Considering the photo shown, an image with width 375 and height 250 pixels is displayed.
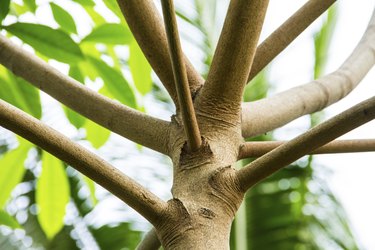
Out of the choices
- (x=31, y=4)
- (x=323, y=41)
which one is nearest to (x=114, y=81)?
(x=31, y=4)

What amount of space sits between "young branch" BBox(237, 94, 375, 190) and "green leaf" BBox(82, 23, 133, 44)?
491 millimetres

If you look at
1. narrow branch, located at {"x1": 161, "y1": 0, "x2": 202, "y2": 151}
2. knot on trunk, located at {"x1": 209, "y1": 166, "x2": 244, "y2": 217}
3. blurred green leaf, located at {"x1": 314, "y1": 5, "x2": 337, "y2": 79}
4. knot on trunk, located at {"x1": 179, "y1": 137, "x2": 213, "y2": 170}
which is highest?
blurred green leaf, located at {"x1": 314, "y1": 5, "x2": 337, "y2": 79}

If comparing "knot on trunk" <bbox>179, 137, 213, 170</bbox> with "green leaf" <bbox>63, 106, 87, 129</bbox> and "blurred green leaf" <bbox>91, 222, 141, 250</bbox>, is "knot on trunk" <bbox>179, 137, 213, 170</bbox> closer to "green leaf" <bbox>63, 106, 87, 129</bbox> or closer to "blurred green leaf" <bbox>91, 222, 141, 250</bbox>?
"green leaf" <bbox>63, 106, 87, 129</bbox>

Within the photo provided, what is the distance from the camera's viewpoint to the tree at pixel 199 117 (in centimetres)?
73

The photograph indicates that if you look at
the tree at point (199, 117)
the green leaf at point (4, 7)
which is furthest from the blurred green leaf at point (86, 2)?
the green leaf at point (4, 7)

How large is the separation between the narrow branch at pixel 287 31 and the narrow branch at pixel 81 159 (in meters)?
0.30

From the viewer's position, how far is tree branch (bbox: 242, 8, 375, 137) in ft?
3.13

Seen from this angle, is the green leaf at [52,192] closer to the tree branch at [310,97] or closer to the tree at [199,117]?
the tree at [199,117]

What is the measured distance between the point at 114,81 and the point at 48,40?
0.55 ft

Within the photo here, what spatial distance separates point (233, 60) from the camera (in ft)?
2.80

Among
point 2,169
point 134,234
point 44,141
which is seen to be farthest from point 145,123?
point 134,234

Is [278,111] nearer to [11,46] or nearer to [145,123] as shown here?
[145,123]

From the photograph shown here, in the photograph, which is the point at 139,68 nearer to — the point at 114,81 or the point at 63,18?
the point at 114,81

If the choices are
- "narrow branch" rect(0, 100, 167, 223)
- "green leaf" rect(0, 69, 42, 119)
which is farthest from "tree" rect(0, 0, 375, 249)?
"green leaf" rect(0, 69, 42, 119)
